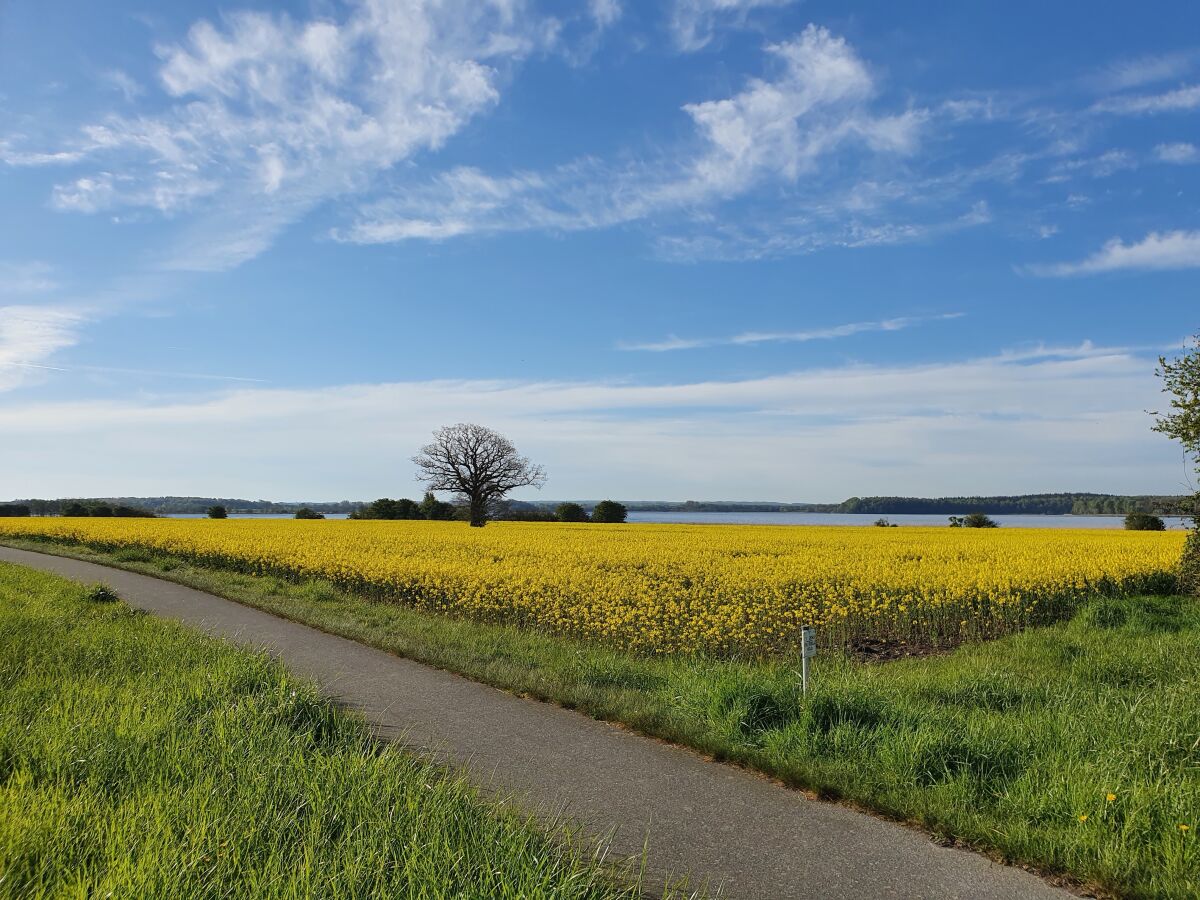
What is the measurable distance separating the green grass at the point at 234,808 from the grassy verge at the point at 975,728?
2.22 meters

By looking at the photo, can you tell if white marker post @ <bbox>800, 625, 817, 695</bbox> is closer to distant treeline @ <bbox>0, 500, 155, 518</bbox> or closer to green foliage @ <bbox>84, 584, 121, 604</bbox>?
green foliage @ <bbox>84, 584, 121, 604</bbox>

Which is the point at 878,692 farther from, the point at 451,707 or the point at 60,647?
the point at 60,647

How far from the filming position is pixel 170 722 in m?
5.22

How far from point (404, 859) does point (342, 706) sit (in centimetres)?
368

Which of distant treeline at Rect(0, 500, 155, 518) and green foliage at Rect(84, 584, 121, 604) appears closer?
green foliage at Rect(84, 584, 121, 604)

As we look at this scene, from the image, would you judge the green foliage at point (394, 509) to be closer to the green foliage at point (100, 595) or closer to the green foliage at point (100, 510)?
the green foliage at point (100, 510)

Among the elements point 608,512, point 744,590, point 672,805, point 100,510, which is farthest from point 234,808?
point 100,510

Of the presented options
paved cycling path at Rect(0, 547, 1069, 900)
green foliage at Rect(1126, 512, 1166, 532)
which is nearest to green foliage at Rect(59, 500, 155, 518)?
paved cycling path at Rect(0, 547, 1069, 900)

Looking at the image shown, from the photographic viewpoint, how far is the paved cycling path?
394 centimetres

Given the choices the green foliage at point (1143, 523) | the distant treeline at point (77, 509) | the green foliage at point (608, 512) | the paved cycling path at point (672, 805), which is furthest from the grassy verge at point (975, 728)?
the distant treeline at point (77, 509)

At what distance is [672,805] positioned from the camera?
479cm

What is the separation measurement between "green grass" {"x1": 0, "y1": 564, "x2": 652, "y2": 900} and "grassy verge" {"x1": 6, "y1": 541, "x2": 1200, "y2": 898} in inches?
87.4

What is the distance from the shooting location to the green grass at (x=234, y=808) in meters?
3.29

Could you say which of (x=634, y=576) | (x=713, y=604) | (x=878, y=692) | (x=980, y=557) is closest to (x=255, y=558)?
(x=634, y=576)
